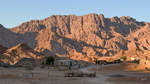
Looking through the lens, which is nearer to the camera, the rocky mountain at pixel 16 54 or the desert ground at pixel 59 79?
the desert ground at pixel 59 79

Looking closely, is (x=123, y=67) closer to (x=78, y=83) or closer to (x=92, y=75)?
(x=92, y=75)

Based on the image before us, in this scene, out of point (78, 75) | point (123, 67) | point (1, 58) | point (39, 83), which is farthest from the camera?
point (1, 58)

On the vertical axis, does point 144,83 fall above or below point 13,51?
below

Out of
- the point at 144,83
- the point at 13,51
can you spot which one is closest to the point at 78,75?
the point at 144,83

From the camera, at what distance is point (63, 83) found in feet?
102

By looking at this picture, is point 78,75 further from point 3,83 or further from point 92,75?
point 3,83

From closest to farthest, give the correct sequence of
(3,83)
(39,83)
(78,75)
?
(3,83), (39,83), (78,75)

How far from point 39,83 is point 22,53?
125 m

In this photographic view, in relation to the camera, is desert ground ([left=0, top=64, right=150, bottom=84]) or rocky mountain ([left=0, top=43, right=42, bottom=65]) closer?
desert ground ([left=0, top=64, right=150, bottom=84])

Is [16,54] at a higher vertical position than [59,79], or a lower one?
higher

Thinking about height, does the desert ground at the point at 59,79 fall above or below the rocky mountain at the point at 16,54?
below

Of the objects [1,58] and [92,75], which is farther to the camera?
[1,58]

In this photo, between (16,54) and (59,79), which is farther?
(16,54)

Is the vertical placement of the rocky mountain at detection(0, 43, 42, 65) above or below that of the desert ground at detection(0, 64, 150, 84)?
above
